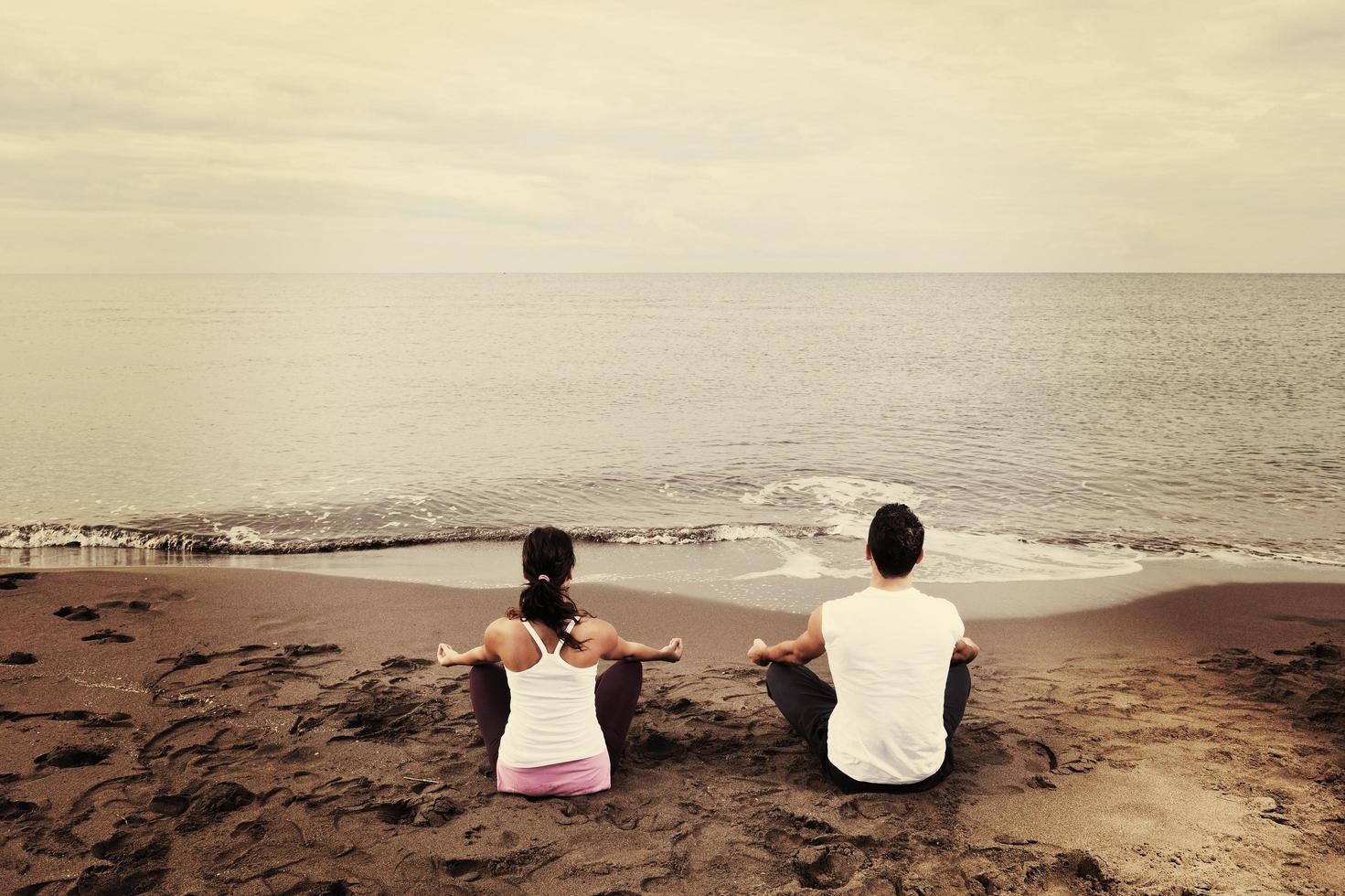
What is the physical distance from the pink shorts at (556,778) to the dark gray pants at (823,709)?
1136mm

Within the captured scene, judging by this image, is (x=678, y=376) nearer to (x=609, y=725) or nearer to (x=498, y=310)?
(x=609, y=725)

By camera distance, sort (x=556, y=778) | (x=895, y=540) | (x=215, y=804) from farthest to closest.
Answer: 1. (x=556, y=778)
2. (x=215, y=804)
3. (x=895, y=540)

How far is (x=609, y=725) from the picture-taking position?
465 cm

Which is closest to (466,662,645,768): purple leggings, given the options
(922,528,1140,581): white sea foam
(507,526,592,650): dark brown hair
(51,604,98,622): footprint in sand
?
(507,526,592,650): dark brown hair

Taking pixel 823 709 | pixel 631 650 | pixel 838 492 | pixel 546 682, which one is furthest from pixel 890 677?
pixel 838 492

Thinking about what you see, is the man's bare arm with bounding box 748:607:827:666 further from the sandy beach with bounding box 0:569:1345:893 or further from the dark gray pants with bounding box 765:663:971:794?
the sandy beach with bounding box 0:569:1345:893

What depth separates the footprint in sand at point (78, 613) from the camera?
7276 mm

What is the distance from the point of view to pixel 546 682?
4.30 meters

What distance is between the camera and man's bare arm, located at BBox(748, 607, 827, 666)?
441 cm

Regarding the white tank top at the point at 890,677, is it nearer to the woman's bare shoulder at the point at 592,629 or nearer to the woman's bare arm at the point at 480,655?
the woman's bare shoulder at the point at 592,629

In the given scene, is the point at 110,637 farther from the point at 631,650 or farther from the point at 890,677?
the point at 890,677

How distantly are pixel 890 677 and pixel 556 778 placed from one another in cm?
178

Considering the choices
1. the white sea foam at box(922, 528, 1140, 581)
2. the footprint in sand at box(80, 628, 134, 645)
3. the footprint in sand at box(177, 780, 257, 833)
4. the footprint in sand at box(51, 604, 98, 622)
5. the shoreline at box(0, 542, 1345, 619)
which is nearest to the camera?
the footprint in sand at box(177, 780, 257, 833)

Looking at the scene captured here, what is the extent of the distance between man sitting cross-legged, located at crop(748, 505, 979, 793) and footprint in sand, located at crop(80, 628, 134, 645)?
5.54 meters
